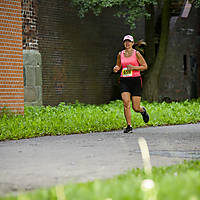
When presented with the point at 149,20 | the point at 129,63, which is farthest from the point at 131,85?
the point at 149,20

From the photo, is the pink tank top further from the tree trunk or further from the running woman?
the tree trunk

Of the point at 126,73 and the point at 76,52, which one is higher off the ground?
the point at 126,73

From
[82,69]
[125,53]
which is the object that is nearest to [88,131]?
[125,53]

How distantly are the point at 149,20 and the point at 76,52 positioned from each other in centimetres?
403

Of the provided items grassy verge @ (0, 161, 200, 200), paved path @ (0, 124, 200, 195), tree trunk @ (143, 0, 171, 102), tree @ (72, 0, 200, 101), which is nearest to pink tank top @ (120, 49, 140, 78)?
paved path @ (0, 124, 200, 195)

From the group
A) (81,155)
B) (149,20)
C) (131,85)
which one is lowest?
(81,155)

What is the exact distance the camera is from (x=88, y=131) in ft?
36.0

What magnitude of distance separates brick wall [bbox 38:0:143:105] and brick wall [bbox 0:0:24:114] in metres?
6.28

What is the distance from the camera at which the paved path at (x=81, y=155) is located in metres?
5.34

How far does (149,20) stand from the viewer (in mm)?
23078

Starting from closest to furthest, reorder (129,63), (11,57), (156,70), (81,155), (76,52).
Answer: (81,155)
(129,63)
(11,57)
(76,52)
(156,70)

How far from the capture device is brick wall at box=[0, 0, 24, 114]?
12695 mm

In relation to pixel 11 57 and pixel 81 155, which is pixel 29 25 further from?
pixel 81 155

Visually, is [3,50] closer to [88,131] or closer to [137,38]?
[88,131]
